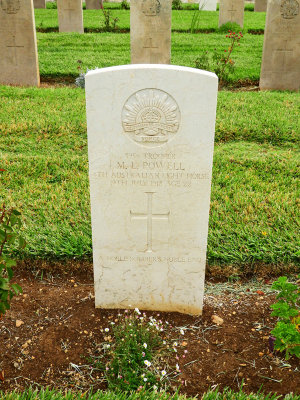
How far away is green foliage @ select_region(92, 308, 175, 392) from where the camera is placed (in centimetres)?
225

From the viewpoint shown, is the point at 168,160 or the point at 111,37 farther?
the point at 111,37

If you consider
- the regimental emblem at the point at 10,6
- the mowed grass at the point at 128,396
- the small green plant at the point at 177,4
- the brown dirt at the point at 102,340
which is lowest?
the brown dirt at the point at 102,340

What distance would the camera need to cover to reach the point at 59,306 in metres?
2.85

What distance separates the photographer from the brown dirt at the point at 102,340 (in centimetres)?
234

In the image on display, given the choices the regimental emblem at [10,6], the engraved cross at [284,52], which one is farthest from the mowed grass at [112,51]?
the regimental emblem at [10,6]

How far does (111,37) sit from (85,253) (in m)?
8.40

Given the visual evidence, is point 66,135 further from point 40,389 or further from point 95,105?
point 40,389

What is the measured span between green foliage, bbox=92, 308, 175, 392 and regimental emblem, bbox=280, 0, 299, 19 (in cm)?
637

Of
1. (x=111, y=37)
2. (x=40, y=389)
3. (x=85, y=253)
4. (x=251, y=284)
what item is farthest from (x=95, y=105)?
(x=111, y=37)

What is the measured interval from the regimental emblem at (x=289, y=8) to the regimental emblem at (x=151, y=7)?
2.04m

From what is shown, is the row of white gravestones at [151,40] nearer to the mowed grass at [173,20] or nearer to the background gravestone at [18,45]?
the background gravestone at [18,45]

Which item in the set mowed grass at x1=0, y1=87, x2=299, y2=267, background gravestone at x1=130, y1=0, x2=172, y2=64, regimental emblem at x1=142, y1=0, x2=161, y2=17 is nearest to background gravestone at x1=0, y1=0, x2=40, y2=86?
mowed grass at x1=0, y1=87, x2=299, y2=267

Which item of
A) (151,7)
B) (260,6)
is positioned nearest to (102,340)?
(151,7)

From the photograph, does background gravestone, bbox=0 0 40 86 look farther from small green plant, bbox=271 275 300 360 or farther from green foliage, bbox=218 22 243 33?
small green plant, bbox=271 275 300 360
